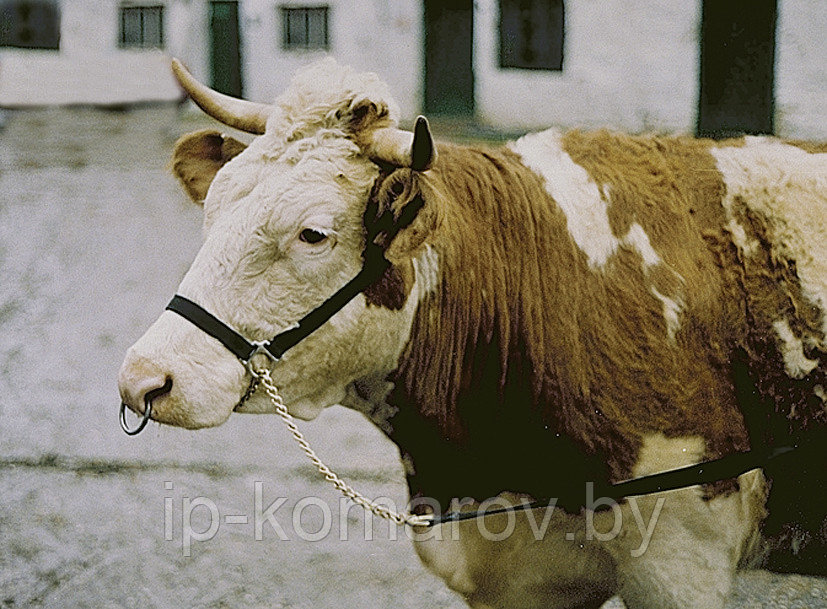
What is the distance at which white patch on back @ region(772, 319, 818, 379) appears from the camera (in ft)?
Answer: 8.87

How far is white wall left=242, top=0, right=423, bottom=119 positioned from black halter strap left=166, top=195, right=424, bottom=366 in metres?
13.3

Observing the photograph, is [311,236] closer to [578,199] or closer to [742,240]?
[578,199]

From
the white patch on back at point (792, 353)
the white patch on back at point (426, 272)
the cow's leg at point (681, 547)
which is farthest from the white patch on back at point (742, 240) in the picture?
the white patch on back at point (426, 272)

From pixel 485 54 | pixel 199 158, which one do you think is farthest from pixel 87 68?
pixel 199 158

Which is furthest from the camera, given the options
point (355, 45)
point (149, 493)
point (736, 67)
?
point (355, 45)

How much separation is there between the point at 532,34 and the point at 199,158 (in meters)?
11.8

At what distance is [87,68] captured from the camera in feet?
63.4


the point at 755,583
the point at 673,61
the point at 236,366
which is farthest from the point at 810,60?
the point at 236,366

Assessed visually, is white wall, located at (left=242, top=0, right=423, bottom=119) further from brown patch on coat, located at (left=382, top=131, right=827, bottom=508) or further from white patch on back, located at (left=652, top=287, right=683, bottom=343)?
white patch on back, located at (left=652, top=287, right=683, bottom=343)

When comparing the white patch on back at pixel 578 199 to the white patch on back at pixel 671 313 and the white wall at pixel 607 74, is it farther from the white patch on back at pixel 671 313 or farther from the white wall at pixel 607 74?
the white wall at pixel 607 74

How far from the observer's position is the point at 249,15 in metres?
17.4

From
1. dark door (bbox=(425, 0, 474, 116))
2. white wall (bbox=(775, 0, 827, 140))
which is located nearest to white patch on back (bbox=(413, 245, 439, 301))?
white wall (bbox=(775, 0, 827, 140))

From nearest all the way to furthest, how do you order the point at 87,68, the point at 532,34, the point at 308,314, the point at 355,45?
1. the point at 308,314
2. the point at 532,34
3. the point at 355,45
4. the point at 87,68

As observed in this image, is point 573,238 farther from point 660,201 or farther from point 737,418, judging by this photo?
point 737,418
